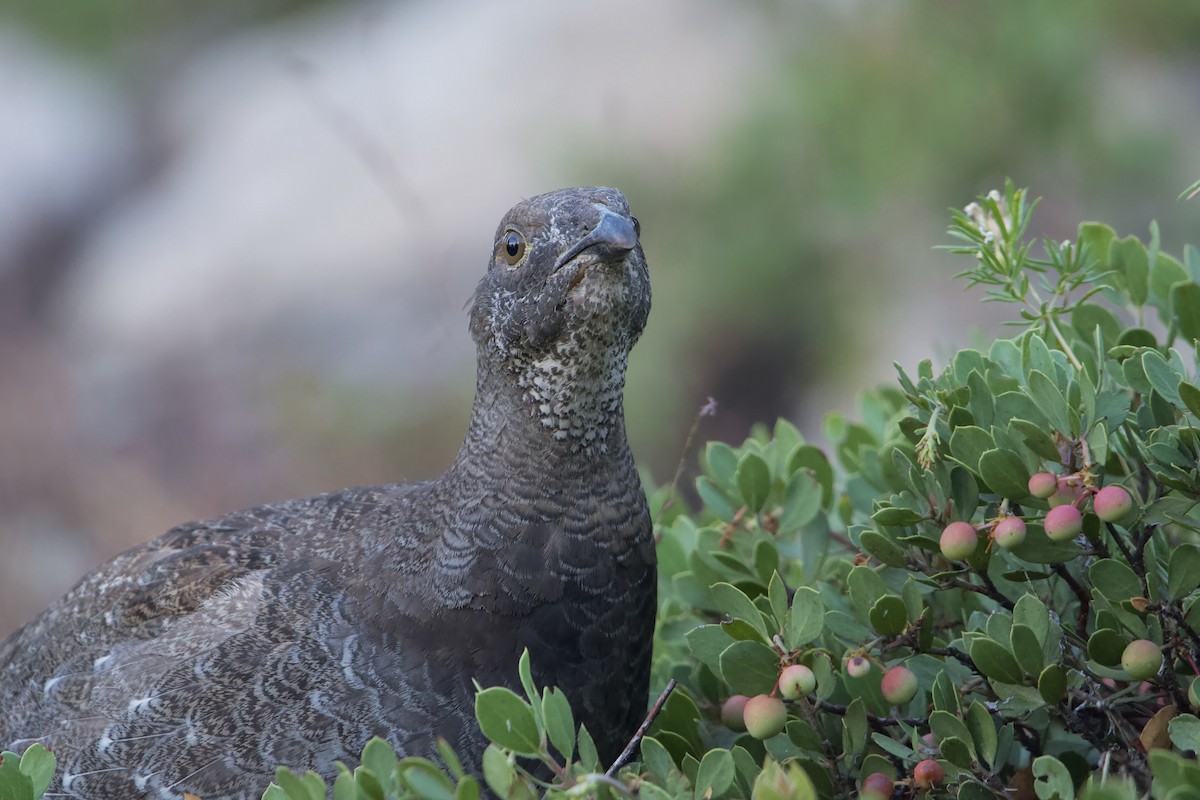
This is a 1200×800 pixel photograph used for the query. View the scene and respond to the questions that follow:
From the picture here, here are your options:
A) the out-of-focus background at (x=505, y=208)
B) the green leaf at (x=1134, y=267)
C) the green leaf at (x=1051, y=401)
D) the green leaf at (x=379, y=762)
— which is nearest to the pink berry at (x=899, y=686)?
the green leaf at (x=1051, y=401)

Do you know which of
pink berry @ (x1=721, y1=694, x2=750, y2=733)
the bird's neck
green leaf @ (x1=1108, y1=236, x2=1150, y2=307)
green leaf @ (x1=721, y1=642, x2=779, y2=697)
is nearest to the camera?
green leaf @ (x1=721, y1=642, x2=779, y2=697)

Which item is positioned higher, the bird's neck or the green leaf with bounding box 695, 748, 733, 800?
the bird's neck

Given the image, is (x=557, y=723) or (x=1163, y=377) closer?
(x=557, y=723)

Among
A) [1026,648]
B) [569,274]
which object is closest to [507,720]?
[1026,648]

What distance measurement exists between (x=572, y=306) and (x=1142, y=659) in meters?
1.30

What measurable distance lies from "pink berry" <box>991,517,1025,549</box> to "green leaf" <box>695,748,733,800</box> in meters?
0.54

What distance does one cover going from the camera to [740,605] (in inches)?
82.3

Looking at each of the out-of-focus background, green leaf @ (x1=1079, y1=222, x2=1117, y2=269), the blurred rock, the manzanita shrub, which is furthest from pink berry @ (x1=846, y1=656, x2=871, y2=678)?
the blurred rock

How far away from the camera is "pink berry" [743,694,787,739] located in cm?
196

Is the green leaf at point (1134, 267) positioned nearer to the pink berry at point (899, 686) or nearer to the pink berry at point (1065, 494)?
the pink berry at point (1065, 494)

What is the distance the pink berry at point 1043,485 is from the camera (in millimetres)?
1868

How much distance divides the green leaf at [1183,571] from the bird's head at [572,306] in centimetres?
119

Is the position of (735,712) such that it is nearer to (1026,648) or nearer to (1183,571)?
(1026,648)

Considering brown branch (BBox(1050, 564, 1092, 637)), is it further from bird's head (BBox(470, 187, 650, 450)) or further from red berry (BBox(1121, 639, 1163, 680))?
bird's head (BBox(470, 187, 650, 450))
